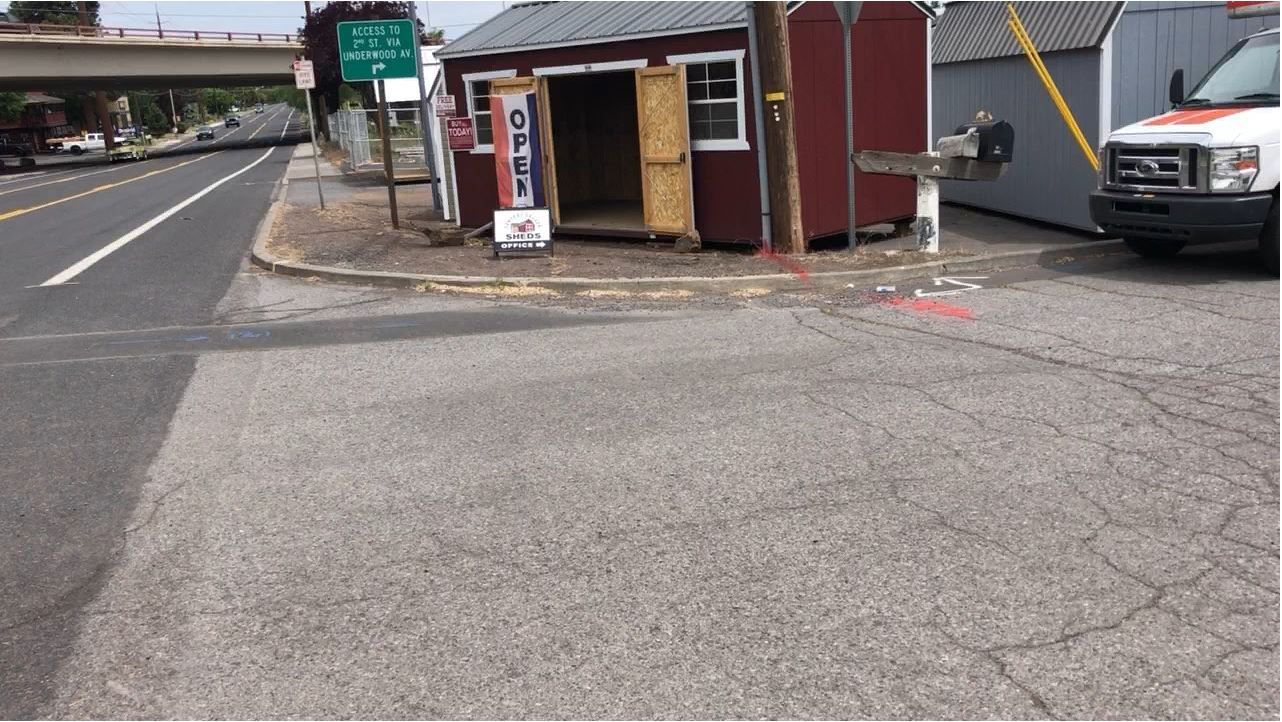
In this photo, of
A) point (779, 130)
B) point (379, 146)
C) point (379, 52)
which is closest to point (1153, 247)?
point (779, 130)

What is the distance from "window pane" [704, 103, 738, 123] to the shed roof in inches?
35.9

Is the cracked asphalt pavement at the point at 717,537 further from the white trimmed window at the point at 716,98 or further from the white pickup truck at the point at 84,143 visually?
the white pickup truck at the point at 84,143

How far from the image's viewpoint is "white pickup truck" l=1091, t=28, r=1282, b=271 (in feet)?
32.5

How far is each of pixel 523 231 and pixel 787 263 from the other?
3.50 meters

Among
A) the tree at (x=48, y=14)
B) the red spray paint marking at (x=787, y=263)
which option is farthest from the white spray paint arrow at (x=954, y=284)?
the tree at (x=48, y=14)

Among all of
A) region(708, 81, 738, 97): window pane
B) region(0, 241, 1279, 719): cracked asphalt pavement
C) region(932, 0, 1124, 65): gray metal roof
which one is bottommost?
region(0, 241, 1279, 719): cracked asphalt pavement

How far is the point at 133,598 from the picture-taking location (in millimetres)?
4473

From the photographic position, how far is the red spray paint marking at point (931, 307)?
9469 mm

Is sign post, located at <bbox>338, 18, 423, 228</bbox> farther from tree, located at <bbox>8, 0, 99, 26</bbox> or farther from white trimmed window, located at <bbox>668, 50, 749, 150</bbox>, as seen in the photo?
tree, located at <bbox>8, 0, 99, 26</bbox>

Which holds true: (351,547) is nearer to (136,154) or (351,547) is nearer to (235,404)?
(235,404)

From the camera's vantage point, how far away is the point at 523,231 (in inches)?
533

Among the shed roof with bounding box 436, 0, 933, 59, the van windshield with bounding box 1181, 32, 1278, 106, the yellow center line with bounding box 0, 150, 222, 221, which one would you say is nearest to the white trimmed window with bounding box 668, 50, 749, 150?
the shed roof with bounding box 436, 0, 933, 59

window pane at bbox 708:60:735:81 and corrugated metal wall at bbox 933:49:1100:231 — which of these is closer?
window pane at bbox 708:60:735:81

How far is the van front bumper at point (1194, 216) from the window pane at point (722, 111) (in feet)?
14.6
